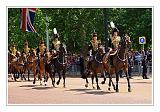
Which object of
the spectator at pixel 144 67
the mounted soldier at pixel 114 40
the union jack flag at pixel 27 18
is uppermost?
the union jack flag at pixel 27 18

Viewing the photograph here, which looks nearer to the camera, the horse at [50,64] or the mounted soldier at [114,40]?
the mounted soldier at [114,40]

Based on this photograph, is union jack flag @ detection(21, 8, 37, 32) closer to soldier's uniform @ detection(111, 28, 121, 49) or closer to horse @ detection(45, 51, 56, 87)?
horse @ detection(45, 51, 56, 87)

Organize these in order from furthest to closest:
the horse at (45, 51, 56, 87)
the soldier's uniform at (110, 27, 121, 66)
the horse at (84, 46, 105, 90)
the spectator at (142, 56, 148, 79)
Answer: the spectator at (142, 56, 148, 79)
the horse at (45, 51, 56, 87)
the horse at (84, 46, 105, 90)
the soldier's uniform at (110, 27, 121, 66)

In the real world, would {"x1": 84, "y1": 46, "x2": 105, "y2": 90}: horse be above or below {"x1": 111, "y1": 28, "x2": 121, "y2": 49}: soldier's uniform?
below

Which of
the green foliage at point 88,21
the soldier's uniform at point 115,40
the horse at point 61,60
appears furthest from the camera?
the green foliage at point 88,21

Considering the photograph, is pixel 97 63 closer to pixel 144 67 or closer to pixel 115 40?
pixel 115 40

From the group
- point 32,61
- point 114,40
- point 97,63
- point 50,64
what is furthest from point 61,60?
point 32,61

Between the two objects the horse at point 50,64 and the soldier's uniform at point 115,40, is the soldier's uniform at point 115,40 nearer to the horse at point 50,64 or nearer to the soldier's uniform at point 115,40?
the soldier's uniform at point 115,40

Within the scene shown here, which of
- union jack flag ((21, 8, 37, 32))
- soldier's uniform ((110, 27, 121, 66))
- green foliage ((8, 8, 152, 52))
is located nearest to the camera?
soldier's uniform ((110, 27, 121, 66))

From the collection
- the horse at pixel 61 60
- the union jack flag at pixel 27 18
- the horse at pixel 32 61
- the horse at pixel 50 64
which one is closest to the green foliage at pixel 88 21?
the union jack flag at pixel 27 18

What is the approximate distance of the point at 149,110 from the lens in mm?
16641

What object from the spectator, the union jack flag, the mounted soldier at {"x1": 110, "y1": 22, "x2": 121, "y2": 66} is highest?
the union jack flag

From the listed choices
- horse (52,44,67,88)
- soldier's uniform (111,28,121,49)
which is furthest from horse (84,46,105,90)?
horse (52,44,67,88)
